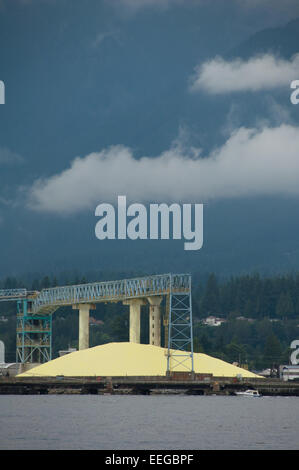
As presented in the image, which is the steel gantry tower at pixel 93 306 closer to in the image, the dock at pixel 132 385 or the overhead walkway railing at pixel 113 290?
the overhead walkway railing at pixel 113 290

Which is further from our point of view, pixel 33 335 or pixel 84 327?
pixel 33 335

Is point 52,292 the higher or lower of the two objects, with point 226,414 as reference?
higher

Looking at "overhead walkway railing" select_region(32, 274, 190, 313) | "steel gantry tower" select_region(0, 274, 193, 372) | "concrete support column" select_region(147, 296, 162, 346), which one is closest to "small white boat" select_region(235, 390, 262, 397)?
"steel gantry tower" select_region(0, 274, 193, 372)

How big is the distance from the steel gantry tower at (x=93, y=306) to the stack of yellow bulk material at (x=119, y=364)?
258 cm

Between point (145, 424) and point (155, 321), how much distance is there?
77604mm

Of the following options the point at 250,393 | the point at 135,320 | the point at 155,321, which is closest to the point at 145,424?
the point at 250,393

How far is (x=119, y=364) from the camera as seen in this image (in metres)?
153

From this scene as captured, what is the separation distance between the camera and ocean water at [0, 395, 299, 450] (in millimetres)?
74750

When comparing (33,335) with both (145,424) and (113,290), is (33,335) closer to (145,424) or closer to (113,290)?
(113,290)
